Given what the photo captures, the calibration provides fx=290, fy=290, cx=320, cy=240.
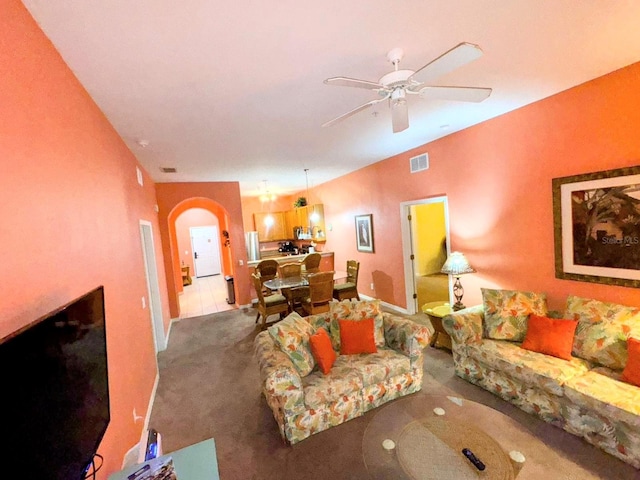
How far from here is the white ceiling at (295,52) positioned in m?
1.50

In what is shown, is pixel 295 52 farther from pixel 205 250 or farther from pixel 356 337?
pixel 205 250

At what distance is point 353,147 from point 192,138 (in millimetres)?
2235

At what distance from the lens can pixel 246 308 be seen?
661 cm

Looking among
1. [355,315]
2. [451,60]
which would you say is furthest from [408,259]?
[451,60]

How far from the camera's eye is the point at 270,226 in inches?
397

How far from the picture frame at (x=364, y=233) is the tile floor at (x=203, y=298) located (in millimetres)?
3358

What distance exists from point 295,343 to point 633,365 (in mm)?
2643

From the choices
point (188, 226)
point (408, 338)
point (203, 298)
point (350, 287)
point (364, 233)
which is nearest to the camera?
point (408, 338)

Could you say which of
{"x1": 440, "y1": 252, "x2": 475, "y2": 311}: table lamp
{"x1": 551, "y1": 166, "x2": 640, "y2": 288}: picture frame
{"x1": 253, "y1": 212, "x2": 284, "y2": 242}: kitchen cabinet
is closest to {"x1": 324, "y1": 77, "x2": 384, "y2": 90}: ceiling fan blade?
{"x1": 551, "y1": 166, "x2": 640, "y2": 288}: picture frame

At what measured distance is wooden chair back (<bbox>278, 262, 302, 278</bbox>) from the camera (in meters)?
5.85

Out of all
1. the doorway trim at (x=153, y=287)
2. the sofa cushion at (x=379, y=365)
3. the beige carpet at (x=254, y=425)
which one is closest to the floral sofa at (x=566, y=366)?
the beige carpet at (x=254, y=425)

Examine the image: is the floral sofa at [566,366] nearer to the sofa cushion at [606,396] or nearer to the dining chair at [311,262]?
the sofa cushion at [606,396]

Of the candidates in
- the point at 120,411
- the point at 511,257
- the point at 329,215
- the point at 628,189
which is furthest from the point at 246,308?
the point at 628,189

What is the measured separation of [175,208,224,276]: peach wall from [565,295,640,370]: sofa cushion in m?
10.2
